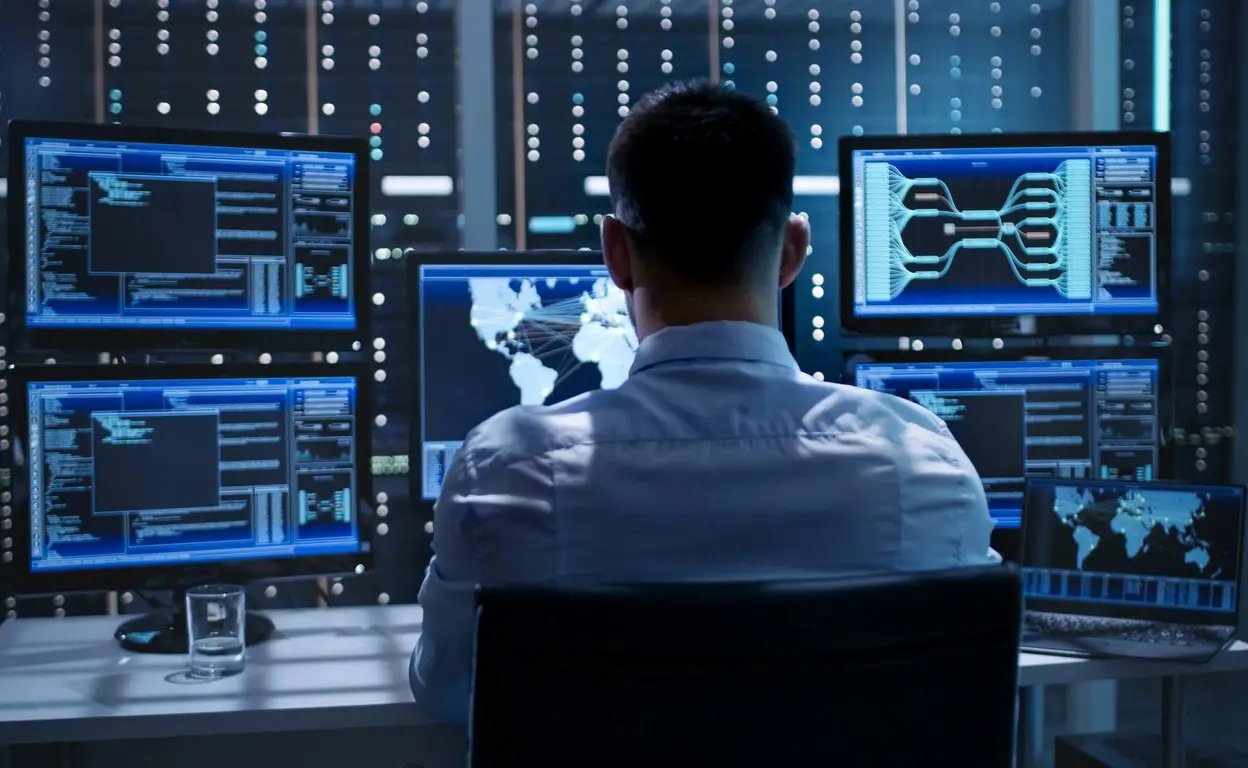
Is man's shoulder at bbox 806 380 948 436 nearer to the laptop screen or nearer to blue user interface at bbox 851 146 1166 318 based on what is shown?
the laptop screen

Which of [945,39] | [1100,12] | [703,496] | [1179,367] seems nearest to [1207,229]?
[1179,367]

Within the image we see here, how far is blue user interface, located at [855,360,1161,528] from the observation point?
2000 mm

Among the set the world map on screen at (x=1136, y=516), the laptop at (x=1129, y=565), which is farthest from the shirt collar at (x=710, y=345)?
the world map on screen at (x=1136, y=516)

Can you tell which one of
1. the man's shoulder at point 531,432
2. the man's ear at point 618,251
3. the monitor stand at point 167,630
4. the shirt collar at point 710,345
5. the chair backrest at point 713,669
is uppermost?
the man's ear at point 618,251

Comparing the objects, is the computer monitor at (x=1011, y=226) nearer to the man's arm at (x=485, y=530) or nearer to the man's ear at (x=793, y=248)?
the man's ear at (x=793, y=248)

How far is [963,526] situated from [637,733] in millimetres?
402

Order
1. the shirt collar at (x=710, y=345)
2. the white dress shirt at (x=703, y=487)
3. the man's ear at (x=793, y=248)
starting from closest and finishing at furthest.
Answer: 1. the white dress shirt at (x=703, y=487)
2. the shirt collar at (x=710, y=345)
3. the man's ear at (x=793, y=248)

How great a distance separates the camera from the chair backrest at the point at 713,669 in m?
0.74

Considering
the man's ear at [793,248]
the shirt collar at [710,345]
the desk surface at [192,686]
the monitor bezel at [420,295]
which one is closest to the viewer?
the shirt collar at [710,345]

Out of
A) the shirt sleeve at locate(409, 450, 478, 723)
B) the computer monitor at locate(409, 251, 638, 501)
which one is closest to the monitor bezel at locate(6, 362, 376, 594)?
the computer monitor at locate(409, 251, 638, 501)

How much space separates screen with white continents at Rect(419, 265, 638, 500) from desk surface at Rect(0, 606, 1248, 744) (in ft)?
1.09

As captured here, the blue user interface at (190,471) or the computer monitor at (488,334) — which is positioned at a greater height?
the computer monitor at (488,334)

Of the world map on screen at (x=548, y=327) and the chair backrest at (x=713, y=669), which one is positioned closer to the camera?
the chair backrest at (x=713, y=669)

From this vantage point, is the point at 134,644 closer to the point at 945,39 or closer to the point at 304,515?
the point at 304,515
